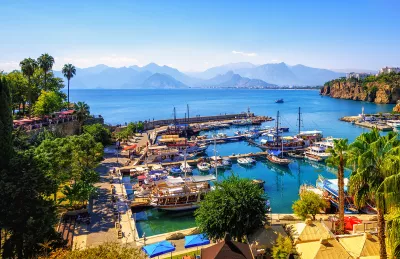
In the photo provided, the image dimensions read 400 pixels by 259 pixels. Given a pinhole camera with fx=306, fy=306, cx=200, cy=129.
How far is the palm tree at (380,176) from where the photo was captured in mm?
10767

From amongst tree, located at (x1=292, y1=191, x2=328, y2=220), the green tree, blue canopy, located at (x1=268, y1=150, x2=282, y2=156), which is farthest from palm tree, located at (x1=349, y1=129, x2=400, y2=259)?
the green tree

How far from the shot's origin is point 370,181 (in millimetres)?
12469

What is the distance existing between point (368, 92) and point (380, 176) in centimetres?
16726

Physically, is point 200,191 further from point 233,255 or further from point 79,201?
point 233,255

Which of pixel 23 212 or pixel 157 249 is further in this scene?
pixel 157 249

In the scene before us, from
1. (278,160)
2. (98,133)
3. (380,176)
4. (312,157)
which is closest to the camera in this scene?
(380,176)

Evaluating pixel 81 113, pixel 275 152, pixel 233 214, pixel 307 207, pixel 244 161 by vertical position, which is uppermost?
pixel 81 113

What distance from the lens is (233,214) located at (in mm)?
19422

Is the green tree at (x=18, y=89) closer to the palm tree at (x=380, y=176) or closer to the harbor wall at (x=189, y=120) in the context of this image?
the harbor wall at (x=189, y=120)

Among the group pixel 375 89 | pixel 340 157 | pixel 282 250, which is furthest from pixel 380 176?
pixel 375 89

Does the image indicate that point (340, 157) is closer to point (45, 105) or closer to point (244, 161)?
point (244, 161)

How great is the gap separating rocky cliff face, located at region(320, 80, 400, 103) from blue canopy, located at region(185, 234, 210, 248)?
500 ft

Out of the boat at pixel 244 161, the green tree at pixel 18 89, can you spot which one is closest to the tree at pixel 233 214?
the boat at pixel 244 161

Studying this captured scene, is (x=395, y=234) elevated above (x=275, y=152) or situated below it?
above
